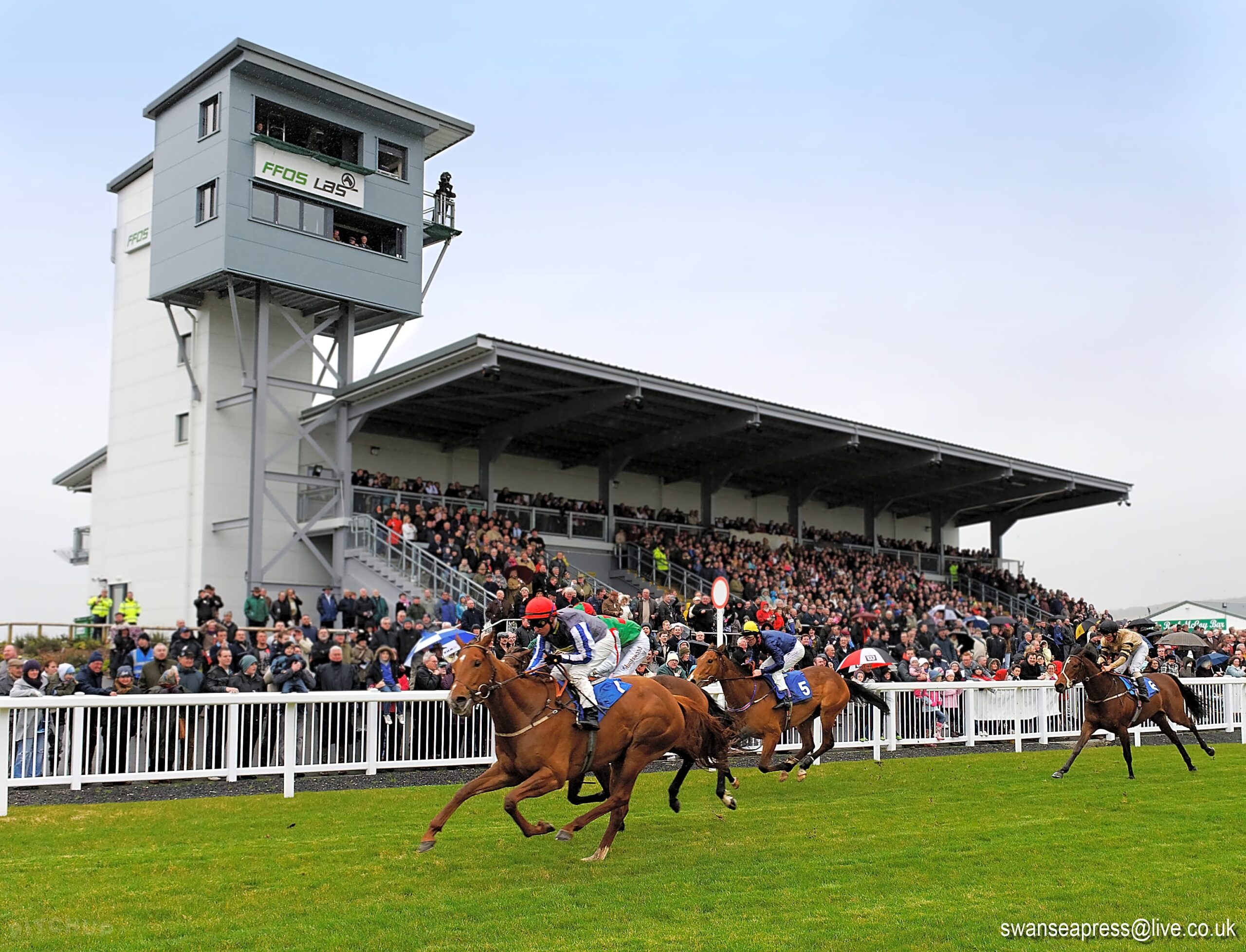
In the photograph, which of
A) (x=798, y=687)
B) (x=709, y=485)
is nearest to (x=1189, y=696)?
(x=798, y=687)

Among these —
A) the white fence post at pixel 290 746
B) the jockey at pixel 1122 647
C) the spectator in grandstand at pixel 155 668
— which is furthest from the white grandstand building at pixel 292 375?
the jockey at pixel 1122 647

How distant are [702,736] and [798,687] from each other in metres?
3.55

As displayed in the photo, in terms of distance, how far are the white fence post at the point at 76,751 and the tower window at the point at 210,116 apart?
16.9m

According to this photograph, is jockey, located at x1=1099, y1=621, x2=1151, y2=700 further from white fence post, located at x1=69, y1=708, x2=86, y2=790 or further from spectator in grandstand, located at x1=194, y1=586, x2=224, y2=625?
spectator in grandstand, located at x1=194, y1=586, x2=224, y2=625

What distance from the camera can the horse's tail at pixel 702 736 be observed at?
28.6ft

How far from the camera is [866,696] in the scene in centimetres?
1366

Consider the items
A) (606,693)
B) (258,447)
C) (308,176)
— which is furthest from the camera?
(308,176)

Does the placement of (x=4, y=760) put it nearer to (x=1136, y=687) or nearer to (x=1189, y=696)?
(x=1136, y=687)

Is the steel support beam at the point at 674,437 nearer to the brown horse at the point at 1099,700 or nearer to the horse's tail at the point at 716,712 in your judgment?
the brown horse at the point at 1099,700

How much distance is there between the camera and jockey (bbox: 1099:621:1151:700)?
12625 mm

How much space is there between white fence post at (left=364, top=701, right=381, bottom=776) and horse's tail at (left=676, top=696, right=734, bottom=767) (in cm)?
424

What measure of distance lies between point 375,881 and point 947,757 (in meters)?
9.92

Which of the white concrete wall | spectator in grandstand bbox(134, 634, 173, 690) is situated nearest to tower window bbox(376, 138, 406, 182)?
the white concrete wall

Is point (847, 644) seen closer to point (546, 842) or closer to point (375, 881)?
point (546, 842)
